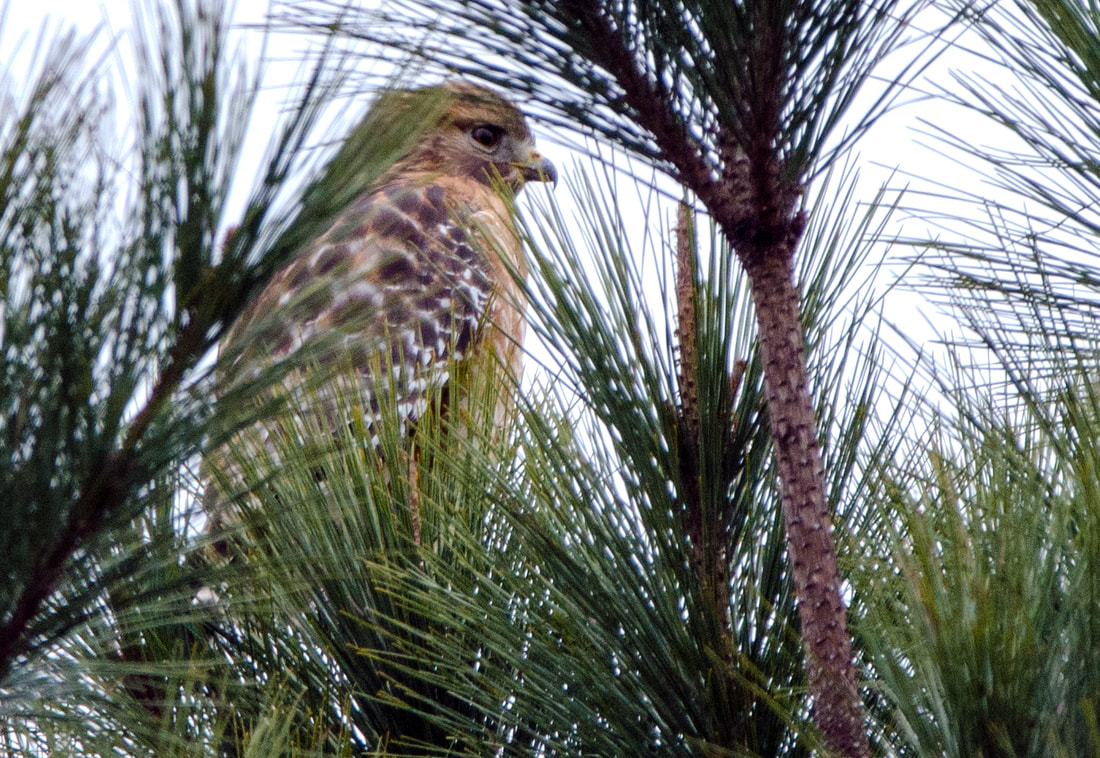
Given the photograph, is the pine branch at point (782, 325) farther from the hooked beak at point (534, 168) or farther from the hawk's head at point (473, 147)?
the hawk's head at point (473, 147)

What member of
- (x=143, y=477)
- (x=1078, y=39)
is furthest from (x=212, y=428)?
(x=1078, y=39)

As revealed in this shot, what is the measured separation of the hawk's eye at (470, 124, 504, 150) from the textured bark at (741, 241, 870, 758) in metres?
3.66

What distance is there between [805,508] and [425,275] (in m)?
2.80

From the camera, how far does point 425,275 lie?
4023 millimetres

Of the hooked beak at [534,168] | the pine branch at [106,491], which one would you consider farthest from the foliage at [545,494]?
the hooked beak at [534,168]

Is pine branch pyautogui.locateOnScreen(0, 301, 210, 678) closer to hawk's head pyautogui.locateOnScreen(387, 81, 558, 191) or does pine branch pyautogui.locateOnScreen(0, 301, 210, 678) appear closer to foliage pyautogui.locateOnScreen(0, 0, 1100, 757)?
foliage pyautogui.locateOnScreen(0, 0, 1100, 757)

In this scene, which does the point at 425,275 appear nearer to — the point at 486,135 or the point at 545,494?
the point at 486,135

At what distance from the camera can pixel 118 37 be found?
0.93 metres

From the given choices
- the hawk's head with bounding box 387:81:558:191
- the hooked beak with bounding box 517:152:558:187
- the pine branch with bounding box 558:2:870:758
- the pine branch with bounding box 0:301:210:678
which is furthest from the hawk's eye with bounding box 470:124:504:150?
the pine branch with bounding box 0:301:210:678

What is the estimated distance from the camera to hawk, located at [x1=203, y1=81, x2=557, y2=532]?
1.06 metres

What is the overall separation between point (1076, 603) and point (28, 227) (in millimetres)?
820

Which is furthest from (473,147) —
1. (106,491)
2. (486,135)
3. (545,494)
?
(106,491)

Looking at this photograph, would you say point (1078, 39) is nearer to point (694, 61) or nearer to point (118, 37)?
point (694, 61)

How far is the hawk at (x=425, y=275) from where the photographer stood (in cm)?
106
